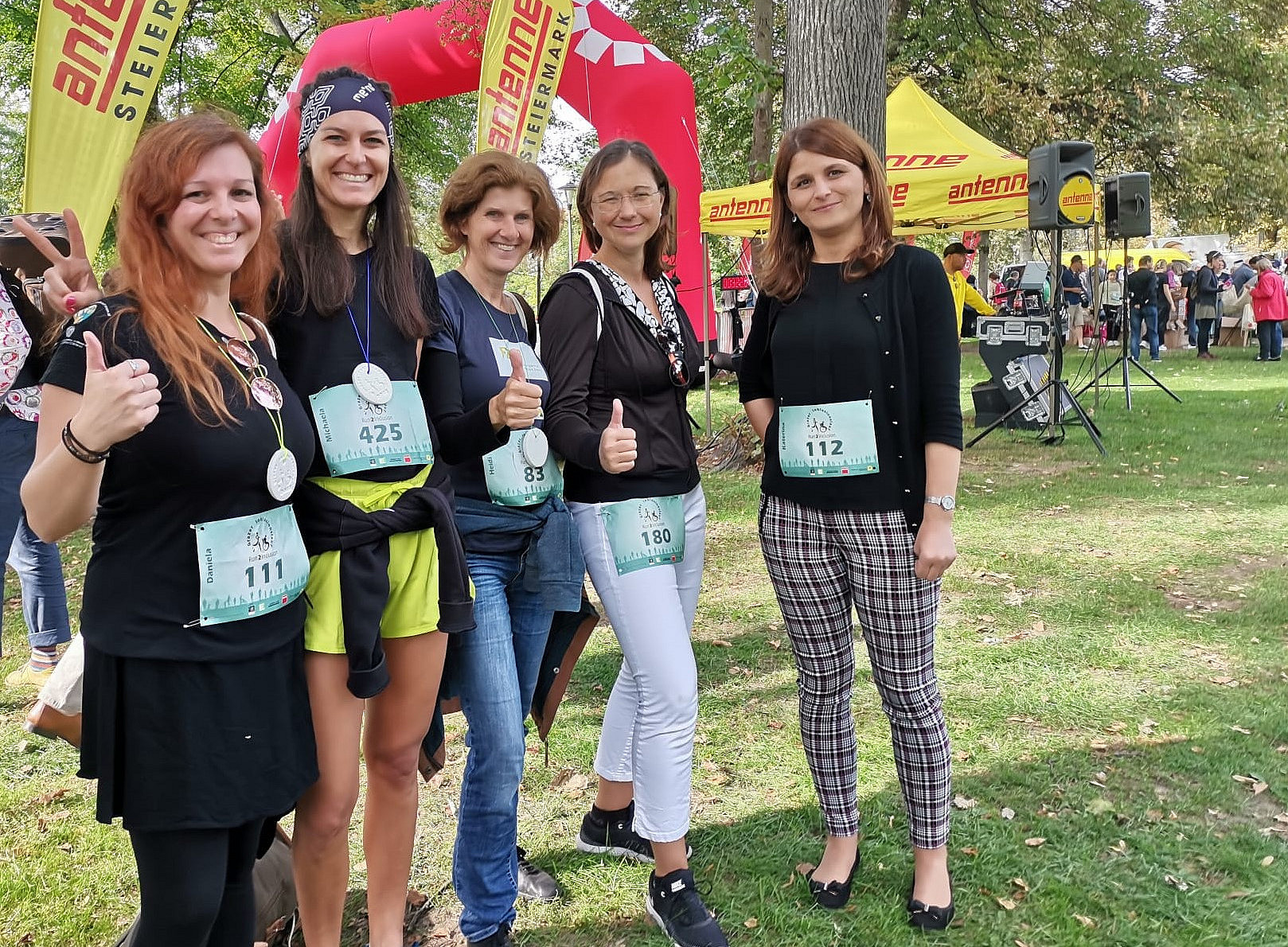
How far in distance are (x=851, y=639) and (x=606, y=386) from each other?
2.97ft

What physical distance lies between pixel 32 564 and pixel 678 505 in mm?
3238

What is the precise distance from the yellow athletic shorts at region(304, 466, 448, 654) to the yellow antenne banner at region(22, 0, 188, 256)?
2.69 meters

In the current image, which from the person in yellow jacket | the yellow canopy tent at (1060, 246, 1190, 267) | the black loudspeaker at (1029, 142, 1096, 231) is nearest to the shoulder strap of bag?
the black loudspeaker at (1029, 142, 1096, 231)

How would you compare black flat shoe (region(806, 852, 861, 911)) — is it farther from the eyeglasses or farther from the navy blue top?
the eyeglasses

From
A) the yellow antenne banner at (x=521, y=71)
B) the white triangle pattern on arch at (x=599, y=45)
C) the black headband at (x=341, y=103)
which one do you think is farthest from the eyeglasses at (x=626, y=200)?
the white triangle pattern on arch at (x=599, y=45)

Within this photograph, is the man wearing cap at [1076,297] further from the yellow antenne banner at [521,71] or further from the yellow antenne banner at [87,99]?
the yellow antenne banner at [87,99]

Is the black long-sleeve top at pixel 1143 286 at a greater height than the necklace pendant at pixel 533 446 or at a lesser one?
greater

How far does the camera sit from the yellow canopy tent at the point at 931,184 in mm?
8820

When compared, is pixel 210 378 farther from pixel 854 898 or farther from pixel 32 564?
pixel 32 564

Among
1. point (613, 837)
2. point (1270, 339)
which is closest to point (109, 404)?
point (613, 837)

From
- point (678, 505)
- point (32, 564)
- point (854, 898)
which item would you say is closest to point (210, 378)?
point (678, 505)

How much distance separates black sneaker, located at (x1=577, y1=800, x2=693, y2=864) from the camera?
9.57 feet

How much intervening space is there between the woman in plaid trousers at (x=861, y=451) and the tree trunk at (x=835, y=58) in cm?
340

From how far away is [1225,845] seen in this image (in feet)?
9.54
